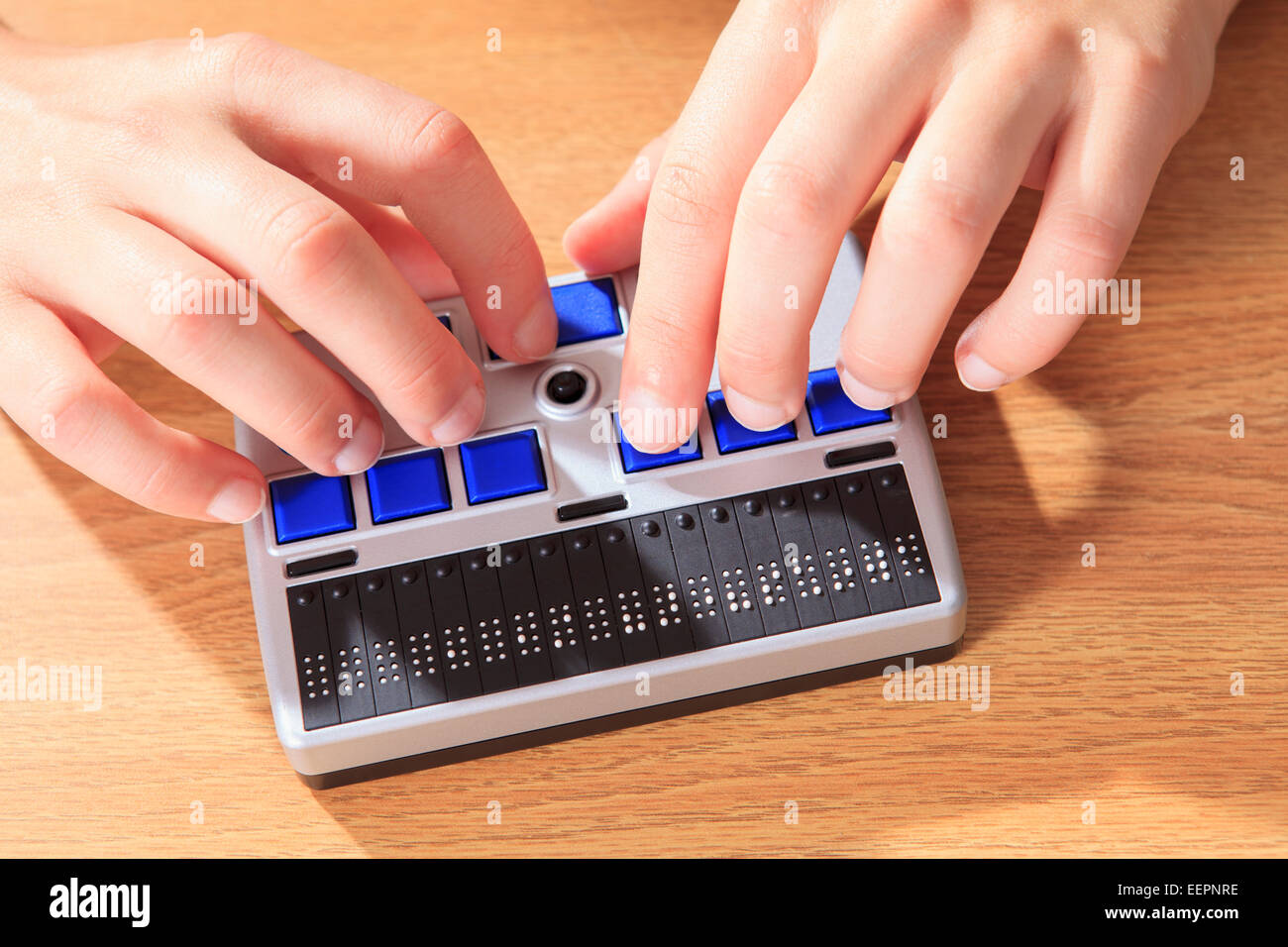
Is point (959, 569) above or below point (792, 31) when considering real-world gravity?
below

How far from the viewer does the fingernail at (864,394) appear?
0.49m

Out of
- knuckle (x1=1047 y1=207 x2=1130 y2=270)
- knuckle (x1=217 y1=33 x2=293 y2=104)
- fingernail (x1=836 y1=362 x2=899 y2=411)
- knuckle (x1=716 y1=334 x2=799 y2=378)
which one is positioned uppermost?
knuckle (x1=217 y1=33 x2=293 y2=104)

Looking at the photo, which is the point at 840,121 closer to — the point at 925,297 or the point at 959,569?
the point at 925,297

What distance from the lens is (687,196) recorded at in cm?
48

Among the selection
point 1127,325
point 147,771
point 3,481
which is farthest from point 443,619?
point 1127,325

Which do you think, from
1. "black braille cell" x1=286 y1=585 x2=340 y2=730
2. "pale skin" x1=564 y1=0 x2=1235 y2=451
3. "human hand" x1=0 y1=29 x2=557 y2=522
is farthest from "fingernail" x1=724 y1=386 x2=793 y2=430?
"black braille cell" x1=286 y1=585 x2=340 y2=730

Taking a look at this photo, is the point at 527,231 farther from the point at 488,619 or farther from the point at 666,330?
the point at 488,619

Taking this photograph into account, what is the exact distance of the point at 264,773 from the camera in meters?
0.50

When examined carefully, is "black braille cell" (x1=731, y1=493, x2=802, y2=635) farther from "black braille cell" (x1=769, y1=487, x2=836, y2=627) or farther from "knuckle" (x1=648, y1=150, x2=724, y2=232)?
"knuckle" (x1=648, y1=150, x2=724, y2=232)

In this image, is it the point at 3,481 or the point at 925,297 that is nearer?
the point at 925,297

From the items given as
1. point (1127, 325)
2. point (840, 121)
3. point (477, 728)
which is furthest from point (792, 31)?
point (477, 728)

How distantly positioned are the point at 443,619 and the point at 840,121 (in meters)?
0.29

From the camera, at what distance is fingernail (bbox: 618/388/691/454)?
1.60 feet
